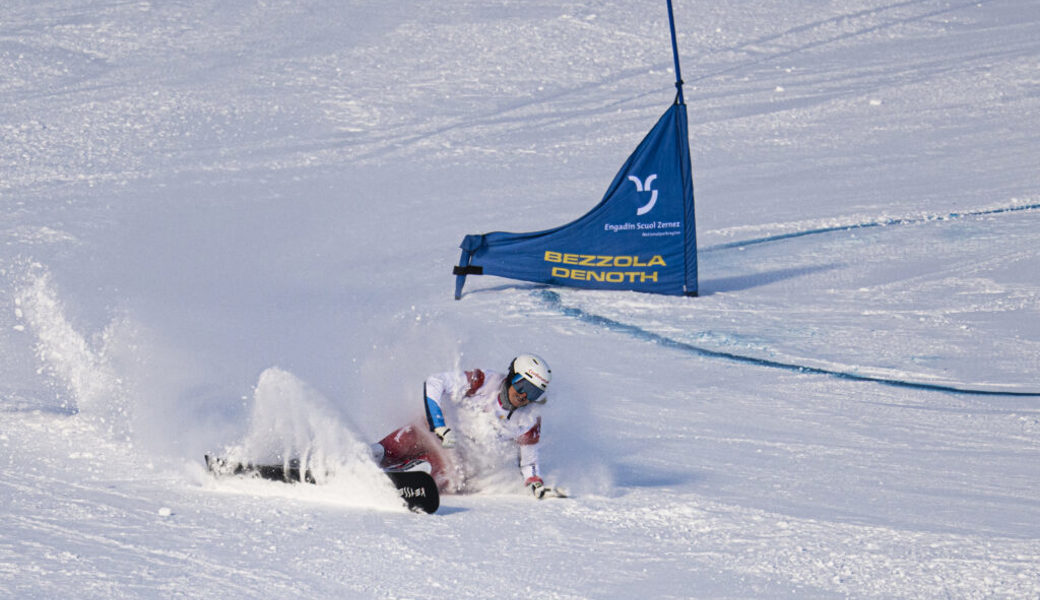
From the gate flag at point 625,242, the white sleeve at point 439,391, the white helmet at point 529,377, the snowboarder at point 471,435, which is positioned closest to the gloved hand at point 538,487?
the snowboarder at point 471,435

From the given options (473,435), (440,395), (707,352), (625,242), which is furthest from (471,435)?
(625,242)

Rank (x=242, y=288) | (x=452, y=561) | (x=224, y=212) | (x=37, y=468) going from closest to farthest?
(x=452, y=561)
(x=37, y=468)
(x=242, y=288)
(x=224, y=212)

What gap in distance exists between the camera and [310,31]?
1695cm

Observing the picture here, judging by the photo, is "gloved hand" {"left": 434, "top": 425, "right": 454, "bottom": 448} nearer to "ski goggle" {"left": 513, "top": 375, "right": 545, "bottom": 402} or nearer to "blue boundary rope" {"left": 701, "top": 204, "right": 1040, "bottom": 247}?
"ski goggle" {"left": 513, "top": 375, "right": 545, "bottom": 402}

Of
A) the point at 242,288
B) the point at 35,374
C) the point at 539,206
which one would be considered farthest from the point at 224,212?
the point at 35,374

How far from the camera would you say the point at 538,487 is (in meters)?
6.18

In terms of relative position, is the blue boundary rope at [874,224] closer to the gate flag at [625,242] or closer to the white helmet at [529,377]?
the gate flag at [625,242]

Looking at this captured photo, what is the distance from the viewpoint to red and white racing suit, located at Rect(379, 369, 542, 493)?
6207 millimetres

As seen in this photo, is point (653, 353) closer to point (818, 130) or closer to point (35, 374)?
point (35, 374)

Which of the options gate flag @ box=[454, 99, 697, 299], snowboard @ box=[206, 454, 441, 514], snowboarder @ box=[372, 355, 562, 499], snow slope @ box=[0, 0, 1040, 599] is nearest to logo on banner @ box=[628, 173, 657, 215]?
gate flag @ box=[454, 99, 697, 299]

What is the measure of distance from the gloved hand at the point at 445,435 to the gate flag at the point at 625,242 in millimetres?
3987

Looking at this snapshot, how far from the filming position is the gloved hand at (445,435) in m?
5.91

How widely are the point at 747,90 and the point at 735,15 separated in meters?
2.62

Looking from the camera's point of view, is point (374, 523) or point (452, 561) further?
point (374, 523)
